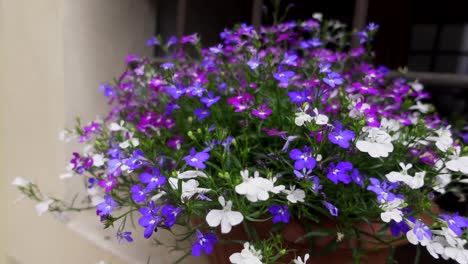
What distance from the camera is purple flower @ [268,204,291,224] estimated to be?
2.04 ft

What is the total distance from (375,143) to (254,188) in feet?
0.64

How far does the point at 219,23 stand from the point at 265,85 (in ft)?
2.20

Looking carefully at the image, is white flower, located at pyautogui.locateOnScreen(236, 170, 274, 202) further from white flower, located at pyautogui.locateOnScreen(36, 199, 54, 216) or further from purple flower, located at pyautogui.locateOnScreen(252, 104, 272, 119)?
white flower, located at pyautogui.locateOnScreen(36, 199, 54, 216)

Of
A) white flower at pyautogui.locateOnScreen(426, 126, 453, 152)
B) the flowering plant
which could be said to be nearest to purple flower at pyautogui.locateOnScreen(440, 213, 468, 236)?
the flowering plant

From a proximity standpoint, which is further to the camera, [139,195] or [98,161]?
[98,161]

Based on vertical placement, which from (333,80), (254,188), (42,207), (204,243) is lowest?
(42,207)

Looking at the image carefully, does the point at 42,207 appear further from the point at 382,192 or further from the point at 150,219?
the point at 382,192

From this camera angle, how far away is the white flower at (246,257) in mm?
566

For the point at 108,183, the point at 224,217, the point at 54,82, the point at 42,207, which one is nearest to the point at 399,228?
the point at 224,217

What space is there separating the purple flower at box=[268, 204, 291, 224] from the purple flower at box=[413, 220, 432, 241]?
0.18 m

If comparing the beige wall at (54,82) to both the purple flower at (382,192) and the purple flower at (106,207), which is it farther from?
the purple flower at (382,192)

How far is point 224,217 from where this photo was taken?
570 millimetres

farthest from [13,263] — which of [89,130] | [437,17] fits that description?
[437,17]

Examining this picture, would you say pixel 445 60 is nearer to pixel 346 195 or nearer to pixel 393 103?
pixel 393 103
